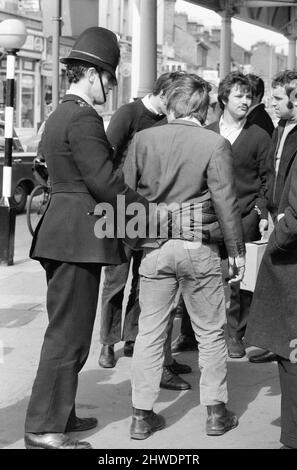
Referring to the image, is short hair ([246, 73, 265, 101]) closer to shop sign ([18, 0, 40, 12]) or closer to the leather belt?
the leather belt

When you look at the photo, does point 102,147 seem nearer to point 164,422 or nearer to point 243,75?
point 164,422

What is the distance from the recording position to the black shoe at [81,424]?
4384 millimetres

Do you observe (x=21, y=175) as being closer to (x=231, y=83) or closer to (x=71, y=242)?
(x=231, y=83)

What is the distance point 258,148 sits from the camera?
5984 millimetres

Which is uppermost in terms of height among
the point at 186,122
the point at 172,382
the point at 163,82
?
the point at 163,82

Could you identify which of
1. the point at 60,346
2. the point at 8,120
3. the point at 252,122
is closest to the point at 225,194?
the point at 60,346

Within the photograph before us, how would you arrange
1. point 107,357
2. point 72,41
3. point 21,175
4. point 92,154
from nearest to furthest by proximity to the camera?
point 92,154 → point 107,357 → point 21,175 → point 72,41

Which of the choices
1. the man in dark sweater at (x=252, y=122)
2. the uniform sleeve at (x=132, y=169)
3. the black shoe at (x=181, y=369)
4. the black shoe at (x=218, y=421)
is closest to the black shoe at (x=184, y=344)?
the man in dark sweater at (x=252, y=122)

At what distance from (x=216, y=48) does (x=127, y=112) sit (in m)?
81.4

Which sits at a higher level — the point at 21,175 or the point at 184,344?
the point at 21,175

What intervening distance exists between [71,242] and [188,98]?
97 cm

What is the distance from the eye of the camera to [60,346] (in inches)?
163

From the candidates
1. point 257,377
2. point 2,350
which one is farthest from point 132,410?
point 2,350

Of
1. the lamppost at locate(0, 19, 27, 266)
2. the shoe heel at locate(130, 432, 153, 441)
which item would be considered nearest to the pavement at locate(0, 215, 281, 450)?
the shoe heel at locate(130, 432, 153, 441)
